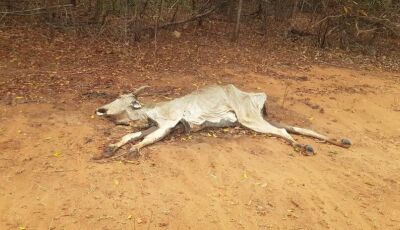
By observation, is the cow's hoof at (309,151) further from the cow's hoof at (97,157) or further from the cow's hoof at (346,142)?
the cow's hoof at (97,157)

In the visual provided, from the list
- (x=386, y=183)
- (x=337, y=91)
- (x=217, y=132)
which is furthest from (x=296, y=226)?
(x=337, y=91)

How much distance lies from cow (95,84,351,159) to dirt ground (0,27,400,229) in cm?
11

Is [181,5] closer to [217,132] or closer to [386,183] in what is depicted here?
[217,132]

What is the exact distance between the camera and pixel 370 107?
6.65 m

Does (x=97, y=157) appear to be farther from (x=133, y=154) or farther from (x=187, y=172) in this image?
(x=187, y=172)

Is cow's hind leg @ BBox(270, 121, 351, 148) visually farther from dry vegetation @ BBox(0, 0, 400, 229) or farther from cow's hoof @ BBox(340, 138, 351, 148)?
dry vegetation @ BBox(0, 0, 400, 229)

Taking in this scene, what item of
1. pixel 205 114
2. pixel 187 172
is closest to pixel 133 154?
pixel 187 172

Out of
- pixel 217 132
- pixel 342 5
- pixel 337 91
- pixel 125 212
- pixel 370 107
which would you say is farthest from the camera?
pixel 342 5

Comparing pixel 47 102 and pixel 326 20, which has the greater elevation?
pixel 326 20

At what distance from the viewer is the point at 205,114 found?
17.1 feet

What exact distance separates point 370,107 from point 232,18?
5.06 m

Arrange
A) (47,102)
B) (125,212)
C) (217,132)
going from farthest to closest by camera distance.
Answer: (47,102)
(217,132)
(125,212)

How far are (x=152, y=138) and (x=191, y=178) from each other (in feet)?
2.54

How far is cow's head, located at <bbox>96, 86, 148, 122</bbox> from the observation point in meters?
5.21
